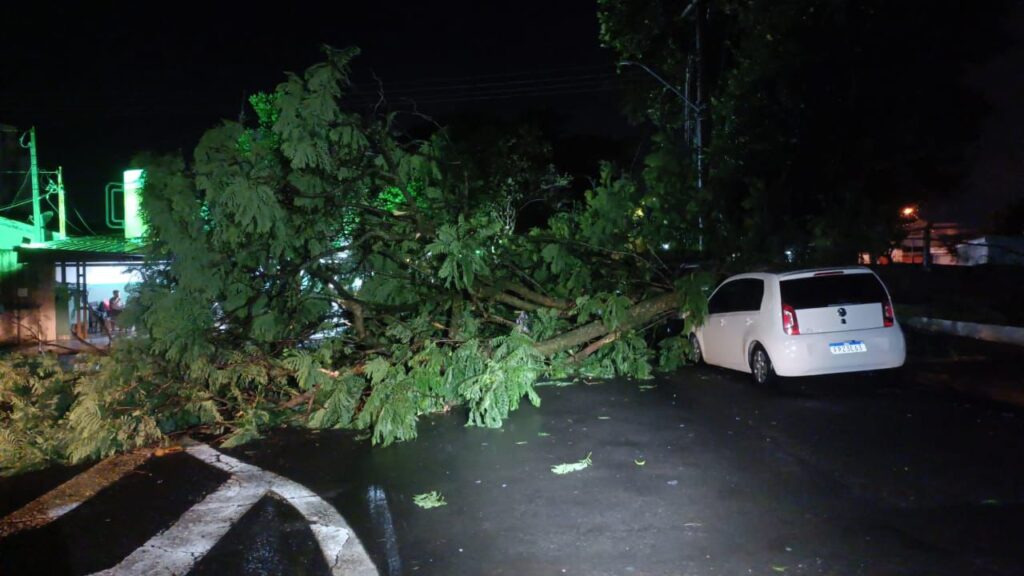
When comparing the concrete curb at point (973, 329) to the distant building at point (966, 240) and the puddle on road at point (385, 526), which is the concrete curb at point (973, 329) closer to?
the puddle on road at point (385, 526)

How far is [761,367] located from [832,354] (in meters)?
1.02

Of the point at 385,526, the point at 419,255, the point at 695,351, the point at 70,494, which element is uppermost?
the point at 419,255

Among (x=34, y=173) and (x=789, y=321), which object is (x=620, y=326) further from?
(x=34, y=173)

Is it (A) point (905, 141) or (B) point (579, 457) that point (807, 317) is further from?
(A) point (905, 141)

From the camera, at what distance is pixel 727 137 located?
13.8 meters

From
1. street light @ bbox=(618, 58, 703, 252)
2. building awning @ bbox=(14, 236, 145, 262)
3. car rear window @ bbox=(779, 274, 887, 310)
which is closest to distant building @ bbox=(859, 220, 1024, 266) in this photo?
street light @ bbox=(618, 58, 703, 252)

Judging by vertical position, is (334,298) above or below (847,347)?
above

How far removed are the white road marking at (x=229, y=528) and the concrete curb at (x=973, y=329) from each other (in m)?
13.1

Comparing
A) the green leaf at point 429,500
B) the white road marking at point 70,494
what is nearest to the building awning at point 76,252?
the white road marking at point 70,494

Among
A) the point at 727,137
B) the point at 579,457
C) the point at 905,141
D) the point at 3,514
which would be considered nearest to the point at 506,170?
the point at 727,137

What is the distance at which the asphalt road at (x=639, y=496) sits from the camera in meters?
4.94

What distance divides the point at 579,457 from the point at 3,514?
16.5 feet

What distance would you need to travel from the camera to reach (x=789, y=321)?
385 inches

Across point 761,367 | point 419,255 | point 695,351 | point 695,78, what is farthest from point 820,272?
point 695,78
